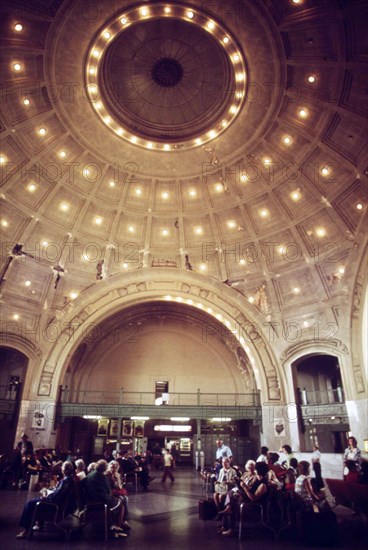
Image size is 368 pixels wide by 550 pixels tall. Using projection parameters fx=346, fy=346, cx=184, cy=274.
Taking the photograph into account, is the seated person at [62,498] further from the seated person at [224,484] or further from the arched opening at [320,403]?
the arched opening at [320,403]

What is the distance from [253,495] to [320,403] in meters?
16.2

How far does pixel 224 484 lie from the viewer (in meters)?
9.75

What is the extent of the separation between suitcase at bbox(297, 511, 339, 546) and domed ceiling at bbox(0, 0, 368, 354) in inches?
639

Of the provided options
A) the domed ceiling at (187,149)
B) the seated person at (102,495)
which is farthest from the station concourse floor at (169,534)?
the domed ceiling at (187,149)

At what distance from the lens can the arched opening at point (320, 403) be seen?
70.3 ft

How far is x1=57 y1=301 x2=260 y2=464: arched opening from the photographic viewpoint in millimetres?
27250

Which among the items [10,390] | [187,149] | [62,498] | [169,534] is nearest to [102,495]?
[62,498]

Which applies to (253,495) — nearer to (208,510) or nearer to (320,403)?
(208,510)

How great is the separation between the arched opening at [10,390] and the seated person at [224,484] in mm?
16984

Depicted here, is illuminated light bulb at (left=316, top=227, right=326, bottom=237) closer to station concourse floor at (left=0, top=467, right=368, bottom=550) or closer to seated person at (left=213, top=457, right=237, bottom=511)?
station concourse floor at (left=0, top=467, right=368, bottom=550)

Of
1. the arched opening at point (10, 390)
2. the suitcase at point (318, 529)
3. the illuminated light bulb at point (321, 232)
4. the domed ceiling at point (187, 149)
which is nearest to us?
the suitcase at point (318, 529)

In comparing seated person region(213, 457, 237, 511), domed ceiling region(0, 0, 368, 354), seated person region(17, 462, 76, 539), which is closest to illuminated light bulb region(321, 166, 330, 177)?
domed ceiling region(0, 0, 368, 354)

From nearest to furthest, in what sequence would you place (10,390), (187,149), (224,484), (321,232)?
1. (224,484)
2. (187,149)
3. (321,232)
4. (10,390)

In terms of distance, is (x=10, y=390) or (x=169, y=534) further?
(x=10, y=390)
